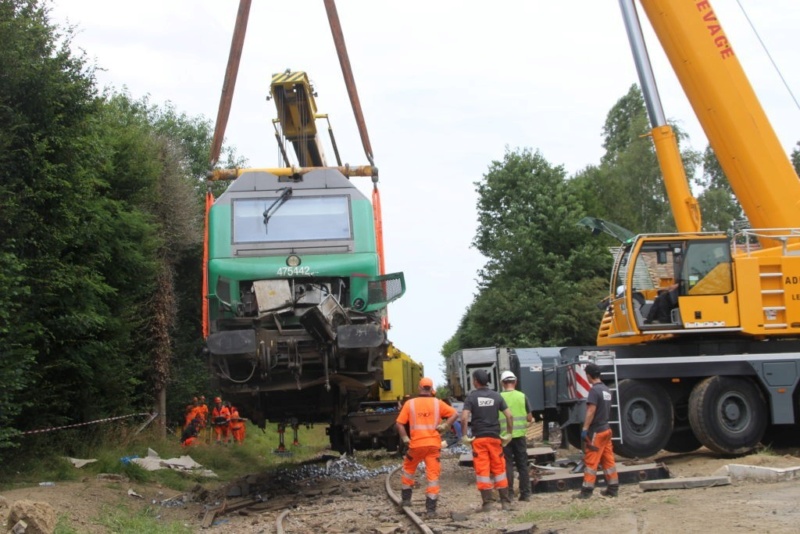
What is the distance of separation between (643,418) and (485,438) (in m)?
4.24

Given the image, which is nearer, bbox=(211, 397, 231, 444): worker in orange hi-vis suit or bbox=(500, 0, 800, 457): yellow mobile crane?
bbox=(500, 0, 800, 457): yellow mobile crane

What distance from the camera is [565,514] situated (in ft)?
31.7

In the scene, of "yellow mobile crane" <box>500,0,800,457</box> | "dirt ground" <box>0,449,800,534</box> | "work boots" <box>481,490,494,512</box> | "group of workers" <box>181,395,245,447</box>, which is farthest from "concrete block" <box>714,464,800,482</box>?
"group of workers" <box>181,395,245,447</box>

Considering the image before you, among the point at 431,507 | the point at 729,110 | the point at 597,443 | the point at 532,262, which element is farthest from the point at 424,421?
the point at 532,262

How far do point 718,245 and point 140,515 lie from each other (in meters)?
8.46

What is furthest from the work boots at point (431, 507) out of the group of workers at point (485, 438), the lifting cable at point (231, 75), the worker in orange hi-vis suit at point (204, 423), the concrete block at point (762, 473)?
the worker in orange hi-vis suit at point (204, 423)

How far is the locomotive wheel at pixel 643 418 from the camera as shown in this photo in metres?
13.8

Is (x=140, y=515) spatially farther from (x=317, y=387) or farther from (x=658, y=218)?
(x=658, y=218)

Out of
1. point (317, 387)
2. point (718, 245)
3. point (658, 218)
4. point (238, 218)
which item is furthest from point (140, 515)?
point (658, 218)

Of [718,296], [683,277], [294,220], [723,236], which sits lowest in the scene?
[718,296]

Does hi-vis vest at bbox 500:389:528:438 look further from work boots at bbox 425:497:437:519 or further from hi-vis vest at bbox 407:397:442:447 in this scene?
work boots at bbox 425:497:437:519

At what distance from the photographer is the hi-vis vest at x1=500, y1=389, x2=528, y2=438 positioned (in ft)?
37.9

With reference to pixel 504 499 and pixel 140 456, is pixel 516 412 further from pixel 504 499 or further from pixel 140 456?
pixel 140 456

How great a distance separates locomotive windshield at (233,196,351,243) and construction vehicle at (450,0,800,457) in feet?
11.8
